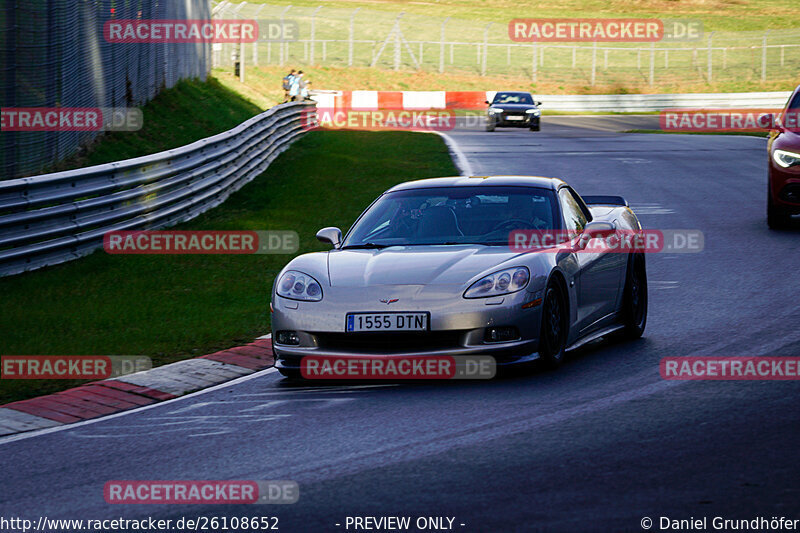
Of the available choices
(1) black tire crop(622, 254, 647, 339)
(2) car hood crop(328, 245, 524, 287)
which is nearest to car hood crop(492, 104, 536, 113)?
(1) black tire crop(622, 254, 647, 339)

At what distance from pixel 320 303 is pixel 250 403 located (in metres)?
0.76

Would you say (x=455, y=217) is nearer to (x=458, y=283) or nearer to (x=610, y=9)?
(x=458, y=283)

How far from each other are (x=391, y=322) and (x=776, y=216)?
30.7 ft

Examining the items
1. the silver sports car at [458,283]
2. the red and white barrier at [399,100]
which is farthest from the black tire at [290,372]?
the red and white barrier at [399,100]

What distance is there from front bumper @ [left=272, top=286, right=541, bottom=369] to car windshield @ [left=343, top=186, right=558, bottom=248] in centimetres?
99

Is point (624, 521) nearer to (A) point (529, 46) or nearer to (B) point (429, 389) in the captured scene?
(B) point (429, 389)

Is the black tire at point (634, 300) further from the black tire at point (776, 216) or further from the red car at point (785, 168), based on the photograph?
the black tire at point (776, 216)

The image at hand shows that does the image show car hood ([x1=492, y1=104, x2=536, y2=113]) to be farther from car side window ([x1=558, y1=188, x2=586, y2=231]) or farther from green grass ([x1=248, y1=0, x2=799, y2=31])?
green grass ([x1=248, y1=0, x2=799, y2=31])

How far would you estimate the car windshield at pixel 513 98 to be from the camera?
39.2 metres

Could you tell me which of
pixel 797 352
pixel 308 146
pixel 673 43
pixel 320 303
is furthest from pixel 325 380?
pixel 673 43

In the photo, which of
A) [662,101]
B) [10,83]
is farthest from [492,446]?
[662,101]

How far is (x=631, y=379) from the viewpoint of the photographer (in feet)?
23.6

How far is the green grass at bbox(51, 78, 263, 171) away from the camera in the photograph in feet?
59.7

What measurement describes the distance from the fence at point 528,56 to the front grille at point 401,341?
51684mm
